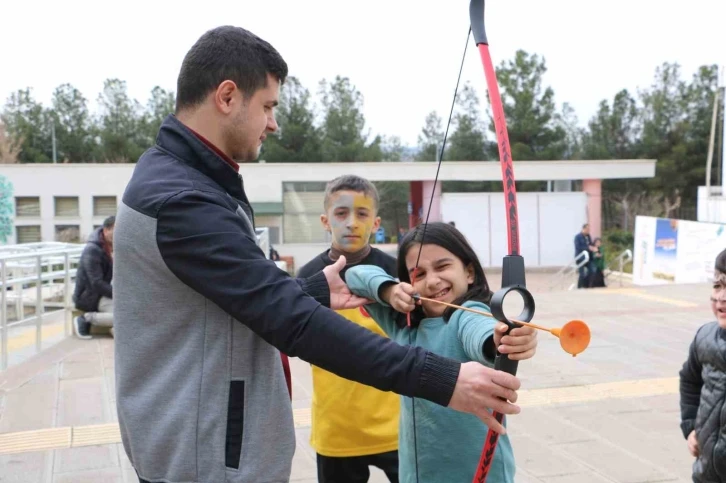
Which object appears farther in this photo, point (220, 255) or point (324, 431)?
point (324, 431)

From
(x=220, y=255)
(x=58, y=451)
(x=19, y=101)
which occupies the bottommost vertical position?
(x=58, y=451)

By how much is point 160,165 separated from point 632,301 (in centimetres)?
986

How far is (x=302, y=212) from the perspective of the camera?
24531mm

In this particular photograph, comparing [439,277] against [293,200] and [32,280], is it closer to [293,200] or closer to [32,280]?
[32,280]

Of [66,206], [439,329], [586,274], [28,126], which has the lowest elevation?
[586,274]

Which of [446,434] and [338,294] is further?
[338,294]

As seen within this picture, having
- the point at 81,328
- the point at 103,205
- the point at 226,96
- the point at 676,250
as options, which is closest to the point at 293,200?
the point at 103,205

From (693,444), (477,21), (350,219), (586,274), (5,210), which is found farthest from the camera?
(5,210)

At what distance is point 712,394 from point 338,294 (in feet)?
4.41

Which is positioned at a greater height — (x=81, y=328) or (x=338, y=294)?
(x=338, y=294)

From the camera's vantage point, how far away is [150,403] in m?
1.57

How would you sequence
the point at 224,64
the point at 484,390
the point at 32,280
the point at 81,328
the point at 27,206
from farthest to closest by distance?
1. the point at 27,206
2. the point at 81,328
3. the point at 32,280
4. the point at 224,64
5. the point at 484,390

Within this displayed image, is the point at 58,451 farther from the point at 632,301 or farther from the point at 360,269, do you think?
the point at 632,301

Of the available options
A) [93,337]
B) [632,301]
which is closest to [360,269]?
[93,337]
